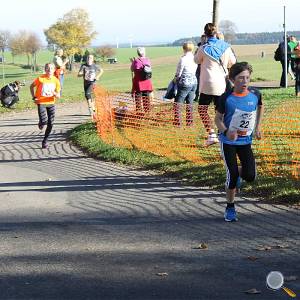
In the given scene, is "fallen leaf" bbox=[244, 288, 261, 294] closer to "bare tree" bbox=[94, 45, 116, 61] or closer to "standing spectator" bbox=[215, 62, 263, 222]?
"standing spectator" bbox=[215, 62, 263, 222]

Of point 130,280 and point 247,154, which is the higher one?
point 247,154

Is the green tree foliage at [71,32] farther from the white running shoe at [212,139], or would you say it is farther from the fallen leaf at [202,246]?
the fallen leaf at [202,246]

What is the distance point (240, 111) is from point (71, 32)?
92878 millimetres

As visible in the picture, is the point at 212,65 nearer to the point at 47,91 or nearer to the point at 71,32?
the point at 47,91

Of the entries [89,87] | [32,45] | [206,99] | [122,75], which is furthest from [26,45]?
[206,99]

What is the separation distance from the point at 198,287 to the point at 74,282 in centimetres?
93

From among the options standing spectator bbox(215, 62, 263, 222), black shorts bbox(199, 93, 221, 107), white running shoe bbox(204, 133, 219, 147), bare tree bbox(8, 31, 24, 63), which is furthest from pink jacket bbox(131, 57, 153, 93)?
bare tree bbox(8, 31, 24, 63)

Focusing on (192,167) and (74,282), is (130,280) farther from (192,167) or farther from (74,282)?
(192,167)

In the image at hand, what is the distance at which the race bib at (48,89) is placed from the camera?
13.7 metres

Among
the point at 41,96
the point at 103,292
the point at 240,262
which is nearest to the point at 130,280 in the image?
the point at 103,292

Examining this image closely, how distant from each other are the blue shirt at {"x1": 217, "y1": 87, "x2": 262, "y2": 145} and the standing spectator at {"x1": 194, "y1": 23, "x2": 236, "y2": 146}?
3688mm

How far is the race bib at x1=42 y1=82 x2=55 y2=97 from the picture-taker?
44.9 ft

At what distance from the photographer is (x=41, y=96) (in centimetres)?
1372

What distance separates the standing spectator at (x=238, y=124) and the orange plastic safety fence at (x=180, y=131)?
1977mm
